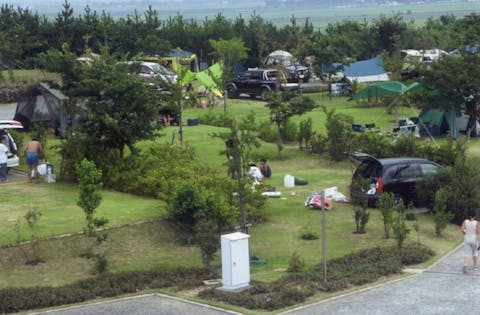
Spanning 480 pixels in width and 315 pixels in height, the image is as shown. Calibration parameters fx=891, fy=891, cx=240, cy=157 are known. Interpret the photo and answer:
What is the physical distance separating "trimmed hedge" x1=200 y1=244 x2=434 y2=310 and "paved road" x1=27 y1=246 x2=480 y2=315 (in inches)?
15.2

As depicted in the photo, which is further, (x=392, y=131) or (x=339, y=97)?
(x=339, y=97)

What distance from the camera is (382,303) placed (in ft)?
47.2

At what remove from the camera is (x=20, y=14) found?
5862 centimetres

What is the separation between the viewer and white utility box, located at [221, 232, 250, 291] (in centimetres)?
1502

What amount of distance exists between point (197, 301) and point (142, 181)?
26.1 ft

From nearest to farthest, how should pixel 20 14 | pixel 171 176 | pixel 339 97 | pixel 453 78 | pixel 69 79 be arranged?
pixel 171 176, pixel 69 79, pixel 453 78, pixel 339 97, pixel 20 14

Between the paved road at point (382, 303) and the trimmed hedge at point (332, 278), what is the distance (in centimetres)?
39

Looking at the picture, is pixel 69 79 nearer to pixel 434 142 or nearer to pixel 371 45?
pixel 434 142

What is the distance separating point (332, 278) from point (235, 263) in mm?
1861

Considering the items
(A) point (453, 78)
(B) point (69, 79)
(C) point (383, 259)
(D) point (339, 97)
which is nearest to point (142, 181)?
(B) point (69, 79)

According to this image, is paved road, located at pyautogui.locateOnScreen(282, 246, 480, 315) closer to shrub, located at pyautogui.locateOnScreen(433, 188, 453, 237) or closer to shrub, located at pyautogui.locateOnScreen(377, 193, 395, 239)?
shrub, located at pyautogui.locateOnScreen(377, 193, 395, 239)

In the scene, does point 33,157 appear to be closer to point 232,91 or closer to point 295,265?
point 295,265

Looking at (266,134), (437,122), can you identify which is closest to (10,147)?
(266,134)

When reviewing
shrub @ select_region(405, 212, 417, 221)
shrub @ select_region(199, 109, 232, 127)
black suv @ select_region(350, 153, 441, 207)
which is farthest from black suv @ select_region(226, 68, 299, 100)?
shrub @ select_region(405, 212, 417, 221)
